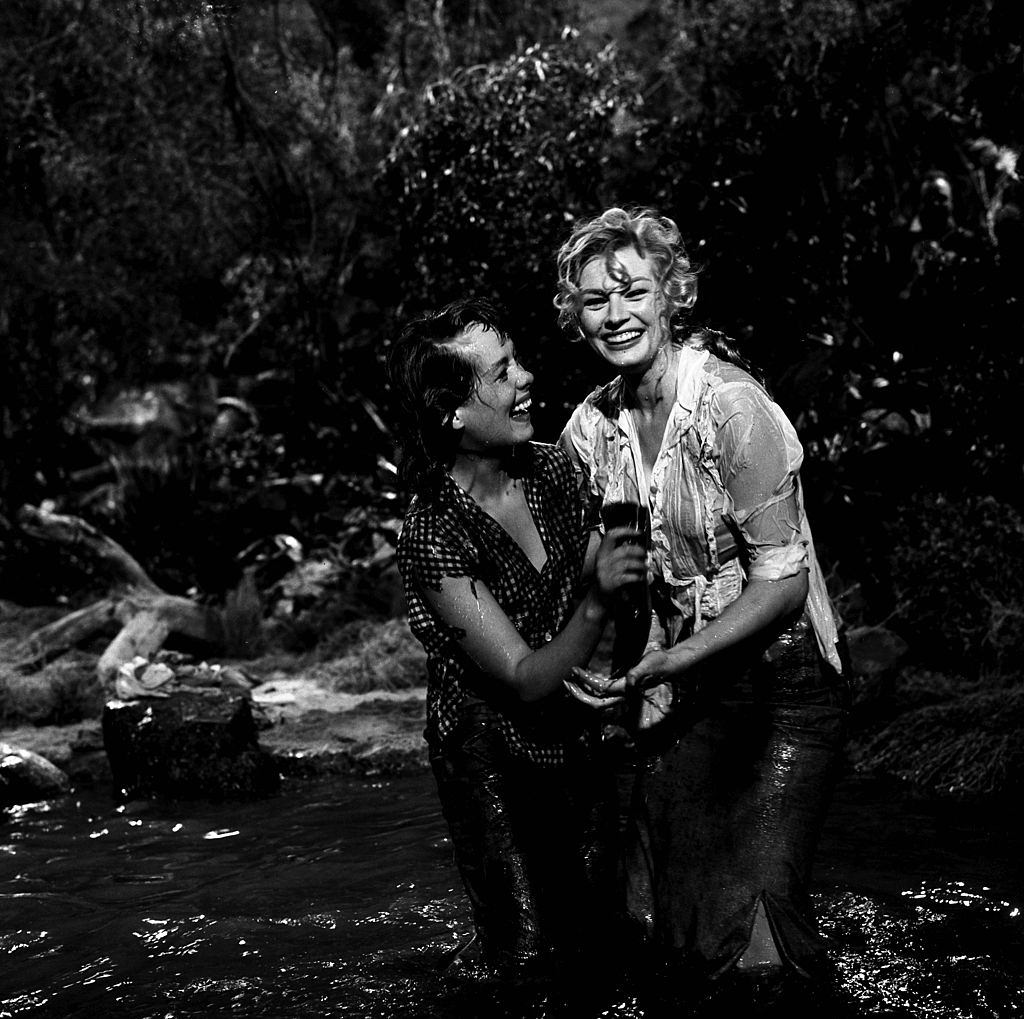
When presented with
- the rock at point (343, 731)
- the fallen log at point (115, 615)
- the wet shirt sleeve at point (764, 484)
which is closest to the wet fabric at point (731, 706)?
the wet shirt sleeve at point (764, 484)

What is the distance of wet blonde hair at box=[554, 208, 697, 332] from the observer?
2.95m

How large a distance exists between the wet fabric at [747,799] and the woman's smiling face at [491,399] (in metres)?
0.78

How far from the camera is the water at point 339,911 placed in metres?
3.56

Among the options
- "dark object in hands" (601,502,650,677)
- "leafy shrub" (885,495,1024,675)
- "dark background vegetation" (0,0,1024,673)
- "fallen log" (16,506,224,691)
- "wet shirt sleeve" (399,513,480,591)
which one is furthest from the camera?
"fallen log" (16,506,224,691)

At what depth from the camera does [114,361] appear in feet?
62.3

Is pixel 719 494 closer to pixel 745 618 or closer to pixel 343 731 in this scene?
pixel 745 618

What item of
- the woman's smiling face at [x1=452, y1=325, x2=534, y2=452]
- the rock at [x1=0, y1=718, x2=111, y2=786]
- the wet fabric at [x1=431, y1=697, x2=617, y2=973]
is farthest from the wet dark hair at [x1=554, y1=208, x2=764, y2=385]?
the rock at [x1=0, y1=718, x2=111, y2=786]

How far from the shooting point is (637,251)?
295 cm

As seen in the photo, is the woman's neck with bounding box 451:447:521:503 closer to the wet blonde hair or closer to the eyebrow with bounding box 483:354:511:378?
the eyebrow with bounding box 483:354:511:378

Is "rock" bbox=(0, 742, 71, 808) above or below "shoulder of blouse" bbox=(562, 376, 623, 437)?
below

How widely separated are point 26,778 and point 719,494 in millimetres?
5617

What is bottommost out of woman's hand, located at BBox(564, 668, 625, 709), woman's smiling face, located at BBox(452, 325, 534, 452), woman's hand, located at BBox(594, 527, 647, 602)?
woman's hand, located at BBox(564, 668, 625, 709)

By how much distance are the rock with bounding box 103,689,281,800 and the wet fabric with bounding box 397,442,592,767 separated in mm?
4263

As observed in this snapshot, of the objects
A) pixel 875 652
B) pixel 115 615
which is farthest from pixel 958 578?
pixel 115 615
